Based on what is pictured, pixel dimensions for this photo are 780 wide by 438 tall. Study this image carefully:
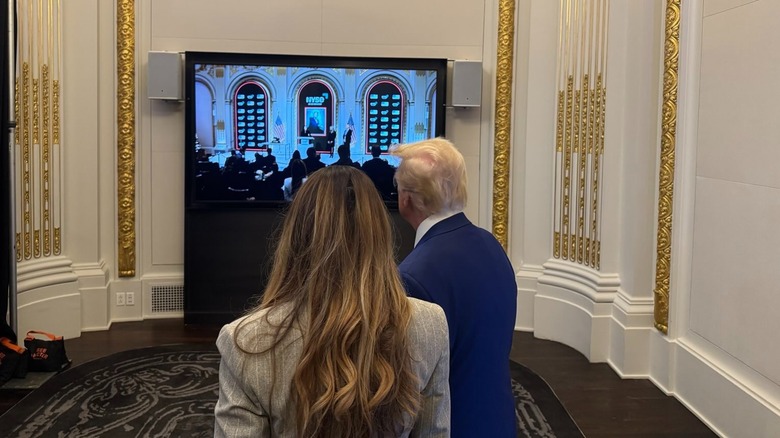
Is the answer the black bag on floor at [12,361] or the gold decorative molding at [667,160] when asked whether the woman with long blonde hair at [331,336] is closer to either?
the gold decorative molding at [667,160]

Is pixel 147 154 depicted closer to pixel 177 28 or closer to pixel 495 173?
pixel 177 28

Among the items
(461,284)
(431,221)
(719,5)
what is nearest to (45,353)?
(431,221)

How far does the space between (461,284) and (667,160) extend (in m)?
3.04

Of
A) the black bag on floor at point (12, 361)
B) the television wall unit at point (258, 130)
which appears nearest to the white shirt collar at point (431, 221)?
the black bag on floor at point (12, 361)

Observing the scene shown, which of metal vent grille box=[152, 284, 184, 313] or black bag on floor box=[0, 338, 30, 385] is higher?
metal vent grille box=[152, 284, 184, 313]

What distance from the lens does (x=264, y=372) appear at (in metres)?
1.48

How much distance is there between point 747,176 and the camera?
3986 millimetres

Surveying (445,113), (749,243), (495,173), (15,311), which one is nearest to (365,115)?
(445,113)

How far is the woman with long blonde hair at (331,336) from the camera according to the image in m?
1.46

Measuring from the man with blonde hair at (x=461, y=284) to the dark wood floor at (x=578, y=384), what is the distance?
215cm

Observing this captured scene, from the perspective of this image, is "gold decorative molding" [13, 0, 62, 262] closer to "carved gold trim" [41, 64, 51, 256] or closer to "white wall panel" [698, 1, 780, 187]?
"carved gold trim" [41, 64, 51, 256]

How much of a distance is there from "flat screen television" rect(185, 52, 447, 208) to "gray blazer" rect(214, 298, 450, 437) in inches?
192

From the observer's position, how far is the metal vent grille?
258 inches

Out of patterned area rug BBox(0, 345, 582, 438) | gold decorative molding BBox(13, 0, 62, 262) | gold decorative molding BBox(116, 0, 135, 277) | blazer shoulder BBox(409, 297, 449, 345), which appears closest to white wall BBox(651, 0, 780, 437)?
patterned area rug BBox(0, 345, 582, 438)
